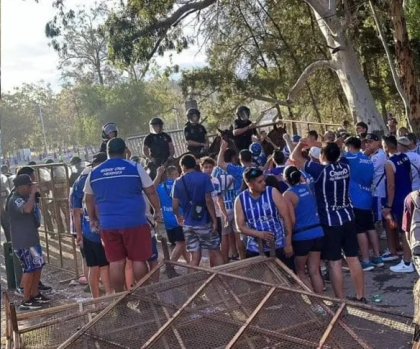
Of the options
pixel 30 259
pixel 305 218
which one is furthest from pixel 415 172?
pixel 30 259

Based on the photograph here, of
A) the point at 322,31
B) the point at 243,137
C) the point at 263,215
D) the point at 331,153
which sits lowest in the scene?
the point at 263,215

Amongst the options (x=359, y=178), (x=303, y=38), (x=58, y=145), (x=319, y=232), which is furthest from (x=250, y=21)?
(x=58, y=145)

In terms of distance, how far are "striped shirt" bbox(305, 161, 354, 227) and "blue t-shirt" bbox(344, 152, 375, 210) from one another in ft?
4.97

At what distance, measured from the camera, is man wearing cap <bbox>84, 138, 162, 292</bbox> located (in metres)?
5.74

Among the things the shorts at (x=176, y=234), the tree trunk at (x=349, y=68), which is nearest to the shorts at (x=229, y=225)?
the shorts at (x=176, y=234)

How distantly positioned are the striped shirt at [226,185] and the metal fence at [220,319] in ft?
9.02

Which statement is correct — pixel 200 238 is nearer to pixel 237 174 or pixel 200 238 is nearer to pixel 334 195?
pixel 237 174

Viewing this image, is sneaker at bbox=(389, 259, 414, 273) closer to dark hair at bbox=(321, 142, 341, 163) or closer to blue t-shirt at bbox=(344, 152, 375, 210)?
blue t-shirt at bbox=(344, 152, 375, 210)

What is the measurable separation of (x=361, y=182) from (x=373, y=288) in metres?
1.42

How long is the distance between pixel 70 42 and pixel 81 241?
123 ft

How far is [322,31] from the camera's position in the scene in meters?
17.2

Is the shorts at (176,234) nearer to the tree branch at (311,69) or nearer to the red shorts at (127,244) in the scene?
the red shorts at (127,244)

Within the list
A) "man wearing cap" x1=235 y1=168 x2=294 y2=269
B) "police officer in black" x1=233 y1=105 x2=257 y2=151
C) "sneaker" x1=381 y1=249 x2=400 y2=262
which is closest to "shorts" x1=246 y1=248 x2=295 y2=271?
Answer: "man wearing cap" x1=235 y1=168 x2=294 y2=269

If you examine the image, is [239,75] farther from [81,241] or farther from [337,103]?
[81,241]
